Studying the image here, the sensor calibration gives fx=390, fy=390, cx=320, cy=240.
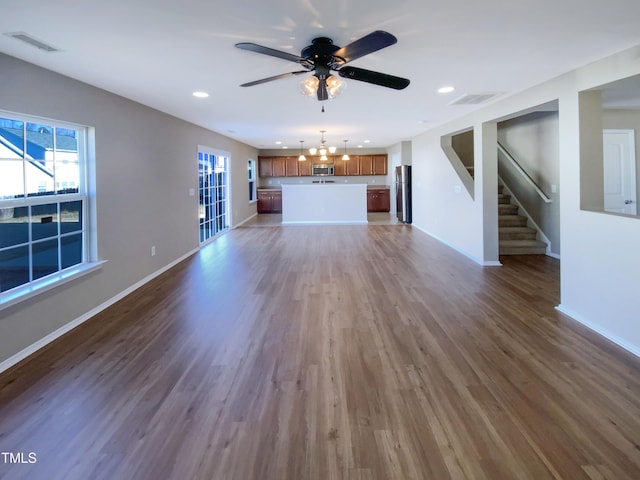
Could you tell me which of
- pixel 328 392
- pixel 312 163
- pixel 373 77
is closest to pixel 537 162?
pixel 373 77

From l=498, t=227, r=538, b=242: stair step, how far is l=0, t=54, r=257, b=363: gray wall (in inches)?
220

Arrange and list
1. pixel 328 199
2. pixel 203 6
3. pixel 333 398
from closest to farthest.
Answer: pixel 203 6, pixel 333 398, pixel 328 199

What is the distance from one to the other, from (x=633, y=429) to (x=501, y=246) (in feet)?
16.3

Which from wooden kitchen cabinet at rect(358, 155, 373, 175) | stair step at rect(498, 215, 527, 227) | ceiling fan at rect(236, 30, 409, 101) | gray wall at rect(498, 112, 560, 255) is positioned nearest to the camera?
ceiling fan at rect(236, 30, 409, 101)

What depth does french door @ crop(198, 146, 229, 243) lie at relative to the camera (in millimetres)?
7800

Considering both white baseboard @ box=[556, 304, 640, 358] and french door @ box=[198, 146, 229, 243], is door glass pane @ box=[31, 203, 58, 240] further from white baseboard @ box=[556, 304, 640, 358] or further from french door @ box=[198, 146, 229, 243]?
white baseboard @ box=[556, 304, 640, 358]

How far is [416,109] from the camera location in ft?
18.7

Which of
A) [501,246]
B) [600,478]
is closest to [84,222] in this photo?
[600,478]

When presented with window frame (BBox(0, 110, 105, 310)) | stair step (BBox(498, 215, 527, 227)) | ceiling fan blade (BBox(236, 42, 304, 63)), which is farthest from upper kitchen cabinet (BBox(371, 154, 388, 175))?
ceiling fan blade (BBox(236, 42, 304, 63))

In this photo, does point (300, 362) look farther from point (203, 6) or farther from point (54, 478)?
point (203, 6)

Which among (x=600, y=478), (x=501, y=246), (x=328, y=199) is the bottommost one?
(x=600, y=478)

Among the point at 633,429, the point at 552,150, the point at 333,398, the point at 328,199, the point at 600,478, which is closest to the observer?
the point at 600,478

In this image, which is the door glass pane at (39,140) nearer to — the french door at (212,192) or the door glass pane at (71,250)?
the door glass pane at (71,250)

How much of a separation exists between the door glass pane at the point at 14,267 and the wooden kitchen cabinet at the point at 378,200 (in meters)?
11.4
